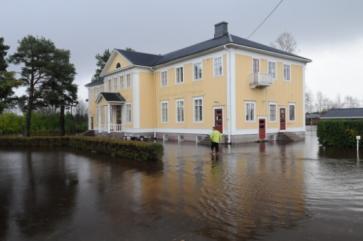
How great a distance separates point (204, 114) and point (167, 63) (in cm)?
680

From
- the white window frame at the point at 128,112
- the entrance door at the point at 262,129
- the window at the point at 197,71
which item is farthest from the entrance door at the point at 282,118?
the white window frame at the point at 128,112

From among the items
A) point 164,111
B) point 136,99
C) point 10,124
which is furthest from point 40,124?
point 164,111

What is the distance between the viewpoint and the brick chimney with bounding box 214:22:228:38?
2823 cm

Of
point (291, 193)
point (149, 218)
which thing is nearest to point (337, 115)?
point (291, 193)

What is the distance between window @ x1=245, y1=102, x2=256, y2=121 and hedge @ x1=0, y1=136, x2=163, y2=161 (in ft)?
36.7

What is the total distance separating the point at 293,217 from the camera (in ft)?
20.3

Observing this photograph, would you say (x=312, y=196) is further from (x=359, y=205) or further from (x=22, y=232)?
(x=22, y=232)

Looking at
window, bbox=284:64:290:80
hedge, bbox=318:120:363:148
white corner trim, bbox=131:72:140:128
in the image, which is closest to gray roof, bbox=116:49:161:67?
white corner trim, bbox=131:72:140:128

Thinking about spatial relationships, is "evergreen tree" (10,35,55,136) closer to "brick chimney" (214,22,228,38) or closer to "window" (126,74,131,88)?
"window" (126,74,131,88)

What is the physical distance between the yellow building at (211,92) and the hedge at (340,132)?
6.14m

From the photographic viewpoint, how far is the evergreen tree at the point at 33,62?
119 ft

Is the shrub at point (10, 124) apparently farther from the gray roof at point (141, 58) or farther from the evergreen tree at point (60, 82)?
the gray roof at point (141, 58)

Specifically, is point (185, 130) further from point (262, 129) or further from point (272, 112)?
point (272, 112)

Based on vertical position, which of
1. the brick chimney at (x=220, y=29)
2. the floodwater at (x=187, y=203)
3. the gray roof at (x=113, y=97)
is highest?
the brick chimney at (x=220, y=29)
